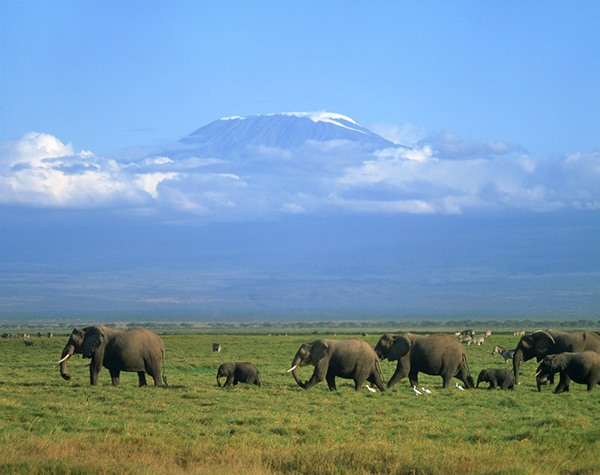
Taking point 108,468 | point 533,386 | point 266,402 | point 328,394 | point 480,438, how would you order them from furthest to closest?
point 533,386 < point 328,394 < point 266,402 < point 480,438 < point 108,468

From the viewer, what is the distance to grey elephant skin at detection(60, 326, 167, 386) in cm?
2625

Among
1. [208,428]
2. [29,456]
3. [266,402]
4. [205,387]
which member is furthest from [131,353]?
[29,456]

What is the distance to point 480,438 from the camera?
1614 centimetres

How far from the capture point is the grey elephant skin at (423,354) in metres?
27.2

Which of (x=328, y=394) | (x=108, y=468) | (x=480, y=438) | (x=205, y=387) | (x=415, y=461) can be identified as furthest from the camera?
(x=205, y=387)

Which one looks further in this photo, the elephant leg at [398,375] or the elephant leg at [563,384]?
the elephant leg at [398,375]

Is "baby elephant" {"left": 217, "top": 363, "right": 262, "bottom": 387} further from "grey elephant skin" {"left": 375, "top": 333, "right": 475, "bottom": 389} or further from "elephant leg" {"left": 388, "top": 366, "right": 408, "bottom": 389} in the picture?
"elephant leg" {"left": 388, "top": 366, "right": 408, "bottom": 389}

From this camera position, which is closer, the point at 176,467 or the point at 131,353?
the point at 176,467

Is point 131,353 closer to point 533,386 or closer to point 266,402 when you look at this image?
point 266,402

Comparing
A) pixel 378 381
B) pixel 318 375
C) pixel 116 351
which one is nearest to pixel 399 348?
pixel 378 381

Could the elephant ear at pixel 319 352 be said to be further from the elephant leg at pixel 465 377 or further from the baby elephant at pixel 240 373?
the elephant leg at pixel 465 377

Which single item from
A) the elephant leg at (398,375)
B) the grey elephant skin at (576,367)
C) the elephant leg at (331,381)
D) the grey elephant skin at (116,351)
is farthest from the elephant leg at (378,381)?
the grey elephant skin at (116,351)

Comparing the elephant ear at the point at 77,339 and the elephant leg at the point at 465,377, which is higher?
the elephant ear at the point at 77,339

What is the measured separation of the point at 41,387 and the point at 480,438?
16.0 meters
